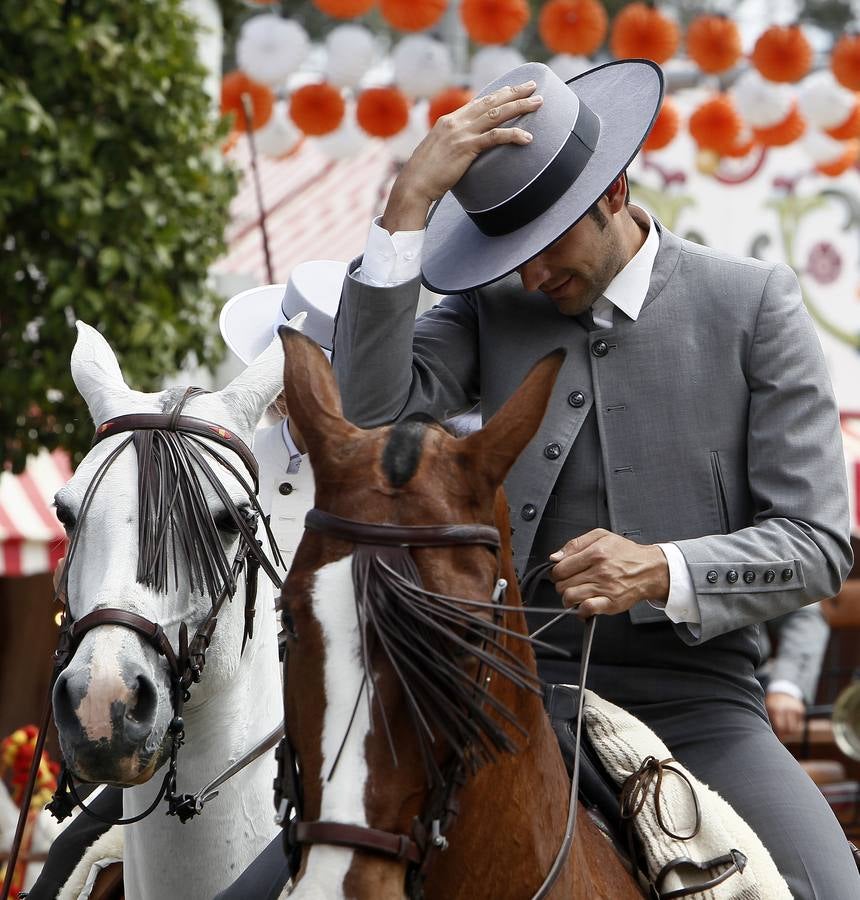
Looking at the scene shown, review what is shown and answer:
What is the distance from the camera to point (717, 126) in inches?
436

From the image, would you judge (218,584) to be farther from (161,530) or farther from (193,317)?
(193,317)

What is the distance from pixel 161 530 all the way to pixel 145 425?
0.28 m

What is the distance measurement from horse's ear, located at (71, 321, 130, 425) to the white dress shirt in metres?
0.82

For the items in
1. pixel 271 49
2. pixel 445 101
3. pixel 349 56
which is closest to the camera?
pixel 271 49

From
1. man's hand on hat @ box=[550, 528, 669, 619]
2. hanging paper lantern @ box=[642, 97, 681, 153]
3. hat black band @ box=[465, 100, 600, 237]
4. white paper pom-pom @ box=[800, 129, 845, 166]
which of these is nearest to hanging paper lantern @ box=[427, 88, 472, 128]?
hanging paper lantern @ box=[642, 97, 681, 153]

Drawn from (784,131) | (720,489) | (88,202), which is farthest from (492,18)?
(720,489)

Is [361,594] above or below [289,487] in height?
above

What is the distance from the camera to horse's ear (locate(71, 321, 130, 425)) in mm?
3068

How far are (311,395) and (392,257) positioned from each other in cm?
59

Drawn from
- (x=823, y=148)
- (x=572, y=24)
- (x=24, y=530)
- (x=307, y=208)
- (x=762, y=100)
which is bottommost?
(x=307, y=208)

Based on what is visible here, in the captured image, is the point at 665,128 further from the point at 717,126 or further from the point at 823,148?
the point at 823,148

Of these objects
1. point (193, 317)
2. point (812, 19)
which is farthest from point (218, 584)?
point (812, 19)

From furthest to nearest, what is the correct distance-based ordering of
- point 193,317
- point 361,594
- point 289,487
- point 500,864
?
point 193,317
point 289,487
point 500,864
point 361,594

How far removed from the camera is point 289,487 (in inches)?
157
